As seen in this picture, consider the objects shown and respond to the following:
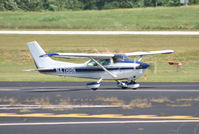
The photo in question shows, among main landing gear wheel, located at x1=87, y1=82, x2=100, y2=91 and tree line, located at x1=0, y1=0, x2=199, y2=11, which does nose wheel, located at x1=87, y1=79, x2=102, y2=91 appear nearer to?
main landing gear wheel, located at x1=87, y1=82, x2=100, y2=91

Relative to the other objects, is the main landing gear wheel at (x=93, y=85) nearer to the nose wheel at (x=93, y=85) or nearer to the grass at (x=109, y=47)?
the nose wheel at (x=93, y=85)

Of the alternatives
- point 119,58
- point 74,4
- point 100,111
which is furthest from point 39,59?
point 74,4

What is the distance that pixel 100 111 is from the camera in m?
16.6

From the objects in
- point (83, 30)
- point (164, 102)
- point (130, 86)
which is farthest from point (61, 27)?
point (164, 102)

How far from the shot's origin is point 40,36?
200 ft

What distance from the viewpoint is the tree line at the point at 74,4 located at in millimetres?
91506

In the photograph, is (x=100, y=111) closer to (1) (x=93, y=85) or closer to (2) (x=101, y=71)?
(1) (x=93, y=85)

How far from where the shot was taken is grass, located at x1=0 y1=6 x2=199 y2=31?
68875 mm

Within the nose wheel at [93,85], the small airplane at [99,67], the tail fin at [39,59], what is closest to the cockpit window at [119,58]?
the small airplane at [99,67]

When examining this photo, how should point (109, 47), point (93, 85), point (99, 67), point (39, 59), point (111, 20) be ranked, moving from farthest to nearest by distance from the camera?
point (111, 20) < point (109, 47) < point (39, 59) < point (99, 67) < point (93, 85)

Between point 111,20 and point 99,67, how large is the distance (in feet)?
161

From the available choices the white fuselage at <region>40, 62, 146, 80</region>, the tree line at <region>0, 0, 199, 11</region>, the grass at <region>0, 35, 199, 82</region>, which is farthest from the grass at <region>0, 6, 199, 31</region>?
the white fuselage at <region>40, 62, 146, 80</region>

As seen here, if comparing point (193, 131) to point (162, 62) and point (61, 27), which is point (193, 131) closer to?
point (162, 62)

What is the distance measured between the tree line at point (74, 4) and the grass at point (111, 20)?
1297 cm
